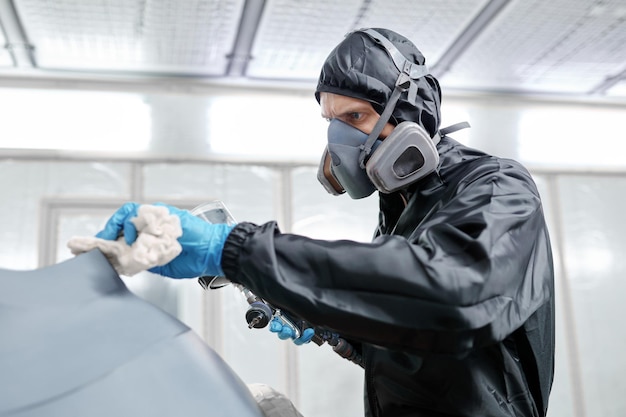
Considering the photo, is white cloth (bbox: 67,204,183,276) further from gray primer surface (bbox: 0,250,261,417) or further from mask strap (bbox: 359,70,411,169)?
mask strap (bbox: 359,70,411,169)

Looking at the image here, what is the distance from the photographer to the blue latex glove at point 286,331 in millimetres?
1408

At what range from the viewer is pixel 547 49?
8.79ft

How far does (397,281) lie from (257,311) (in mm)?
460

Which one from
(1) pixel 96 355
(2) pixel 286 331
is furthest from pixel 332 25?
(1) pixel 96 355

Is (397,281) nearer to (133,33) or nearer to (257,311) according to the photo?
(257,311)

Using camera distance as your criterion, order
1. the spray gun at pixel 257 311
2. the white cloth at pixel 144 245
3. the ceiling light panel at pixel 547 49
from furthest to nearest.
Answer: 1. the ceiling light panel at pixel 547 49
2. the spray gun at pixel 257 311
3. the white cloth at pixel 144 245

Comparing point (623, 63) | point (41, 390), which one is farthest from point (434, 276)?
point (623, 63)

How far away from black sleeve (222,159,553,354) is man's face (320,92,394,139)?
43 cm

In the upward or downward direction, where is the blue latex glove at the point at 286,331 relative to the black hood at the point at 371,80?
downward

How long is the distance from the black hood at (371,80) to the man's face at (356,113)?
0.01 m

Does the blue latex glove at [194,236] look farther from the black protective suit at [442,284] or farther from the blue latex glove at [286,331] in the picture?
the blue latex glove at [286,331]

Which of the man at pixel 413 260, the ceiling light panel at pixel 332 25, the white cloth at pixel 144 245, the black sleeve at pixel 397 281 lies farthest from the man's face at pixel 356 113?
the ceiling light panel at pixel 332 25

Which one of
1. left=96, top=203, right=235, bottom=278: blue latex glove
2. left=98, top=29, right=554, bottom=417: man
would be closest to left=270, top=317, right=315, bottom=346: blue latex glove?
left=98, top=29, right=554, bottom=417: man

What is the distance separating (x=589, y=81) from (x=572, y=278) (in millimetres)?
1243
